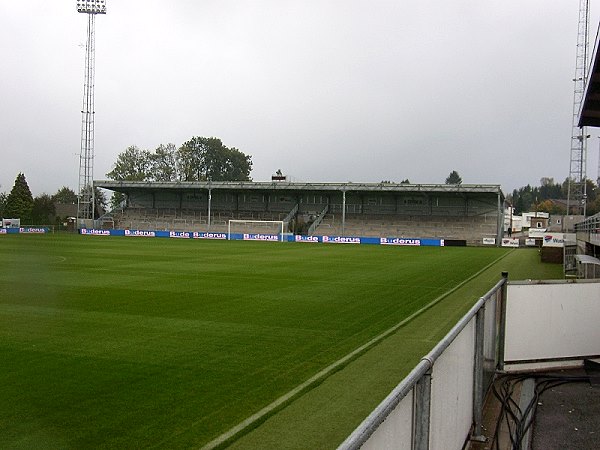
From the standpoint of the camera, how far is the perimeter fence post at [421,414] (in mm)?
3166

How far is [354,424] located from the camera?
5.73 m

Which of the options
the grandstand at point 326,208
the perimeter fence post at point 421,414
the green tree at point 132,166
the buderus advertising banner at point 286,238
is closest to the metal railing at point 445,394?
the perimeter fence post at point 421,414

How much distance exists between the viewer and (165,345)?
934 centimetres

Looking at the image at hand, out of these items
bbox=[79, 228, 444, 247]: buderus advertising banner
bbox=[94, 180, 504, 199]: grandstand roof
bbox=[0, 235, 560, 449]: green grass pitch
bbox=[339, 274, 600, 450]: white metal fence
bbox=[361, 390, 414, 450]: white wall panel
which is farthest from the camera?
bbox=[94, 180, 504, 199]: grandstand roof

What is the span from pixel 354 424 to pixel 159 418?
1.97 m

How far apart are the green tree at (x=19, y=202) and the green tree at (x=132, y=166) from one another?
23.0 meters

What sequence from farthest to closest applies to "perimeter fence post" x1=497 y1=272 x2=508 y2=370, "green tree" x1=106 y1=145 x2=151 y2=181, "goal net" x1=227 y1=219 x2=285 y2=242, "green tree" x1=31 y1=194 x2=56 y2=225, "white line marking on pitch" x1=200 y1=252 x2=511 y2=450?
"green tree" x1=106 y1=145 x2=151 y2=181
"green tree" x1=31 y1=194 x2=56 y2=225
"goal net" x1=227 y1=219 x2=285 y2=242
"perimeter fence post" x1=497 y1=272 x2=508 y2=370
"white line marking on pitch" x1=200 y1=252 x2=511 y2=450

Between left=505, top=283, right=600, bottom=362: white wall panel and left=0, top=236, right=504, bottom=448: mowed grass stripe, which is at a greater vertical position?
left=505, top=283, right=600, bottom=362: white wall panel

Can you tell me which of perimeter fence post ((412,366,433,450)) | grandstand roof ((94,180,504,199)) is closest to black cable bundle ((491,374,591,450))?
perimeter fence post ((412,366,433,450))

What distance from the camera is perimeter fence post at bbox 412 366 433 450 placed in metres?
3.17

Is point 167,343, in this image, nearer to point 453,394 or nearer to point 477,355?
point 477,355

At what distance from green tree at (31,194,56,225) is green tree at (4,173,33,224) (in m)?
1.12

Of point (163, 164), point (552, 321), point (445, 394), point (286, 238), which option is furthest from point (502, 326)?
point (163, 164)

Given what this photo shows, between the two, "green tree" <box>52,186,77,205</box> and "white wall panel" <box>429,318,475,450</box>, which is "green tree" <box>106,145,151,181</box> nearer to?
"green tree" <box>52,186,77,205</box>
